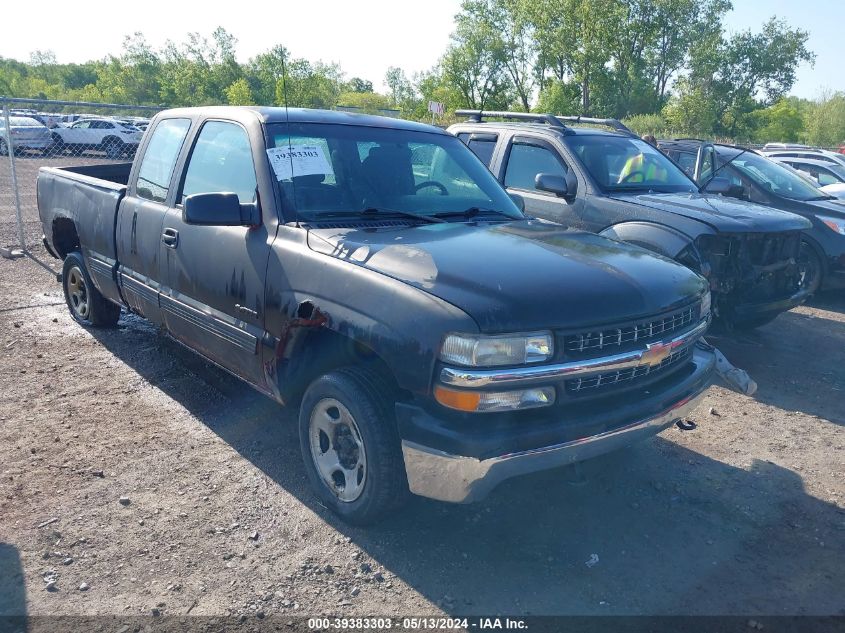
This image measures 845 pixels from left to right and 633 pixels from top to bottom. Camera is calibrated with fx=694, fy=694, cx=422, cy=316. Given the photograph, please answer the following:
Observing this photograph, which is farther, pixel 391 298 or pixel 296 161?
pixel 296 161

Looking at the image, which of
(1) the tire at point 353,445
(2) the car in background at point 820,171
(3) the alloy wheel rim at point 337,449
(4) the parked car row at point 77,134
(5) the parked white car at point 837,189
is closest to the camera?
(1) the tire at point 353,445

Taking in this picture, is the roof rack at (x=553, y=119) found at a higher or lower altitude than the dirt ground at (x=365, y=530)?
higher

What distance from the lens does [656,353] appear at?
127 inches

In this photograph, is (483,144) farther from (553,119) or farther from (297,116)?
(297,116)

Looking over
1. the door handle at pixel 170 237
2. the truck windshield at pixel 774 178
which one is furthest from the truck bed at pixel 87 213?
the truck windshield at pixel 774 178

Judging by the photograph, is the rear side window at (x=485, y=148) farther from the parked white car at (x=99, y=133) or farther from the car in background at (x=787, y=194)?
the parked white car at (x=99, y=133)

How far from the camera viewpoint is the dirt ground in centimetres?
295

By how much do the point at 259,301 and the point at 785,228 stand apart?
482cm

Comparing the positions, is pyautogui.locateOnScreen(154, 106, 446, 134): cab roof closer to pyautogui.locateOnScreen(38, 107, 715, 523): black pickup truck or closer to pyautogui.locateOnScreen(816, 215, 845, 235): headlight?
pyautogui.locateOnScreen(38, 107, 715, 523): black pickup truck

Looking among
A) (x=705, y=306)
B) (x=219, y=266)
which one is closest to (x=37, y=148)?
(x=219, y=266)

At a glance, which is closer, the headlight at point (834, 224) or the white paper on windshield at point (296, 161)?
the white paper on windshield at point (296, 161)

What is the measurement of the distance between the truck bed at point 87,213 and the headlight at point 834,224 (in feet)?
25.5

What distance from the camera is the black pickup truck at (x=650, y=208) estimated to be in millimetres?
5844

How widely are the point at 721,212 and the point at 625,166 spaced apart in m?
1.17
